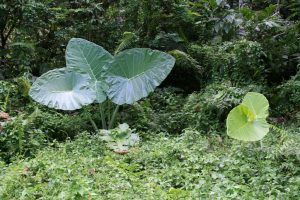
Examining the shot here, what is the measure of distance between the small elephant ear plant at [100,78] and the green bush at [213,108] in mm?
477

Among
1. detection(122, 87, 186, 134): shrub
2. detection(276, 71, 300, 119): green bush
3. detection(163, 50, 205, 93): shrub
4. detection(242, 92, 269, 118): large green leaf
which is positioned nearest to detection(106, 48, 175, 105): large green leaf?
detection(122, 87, 186, 134): shrub

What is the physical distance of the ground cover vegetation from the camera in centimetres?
251

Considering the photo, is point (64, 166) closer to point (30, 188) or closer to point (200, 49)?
point (30, 188)

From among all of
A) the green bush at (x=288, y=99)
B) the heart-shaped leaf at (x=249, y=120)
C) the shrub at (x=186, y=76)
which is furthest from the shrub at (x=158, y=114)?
the green bush at (x=288, y=99)

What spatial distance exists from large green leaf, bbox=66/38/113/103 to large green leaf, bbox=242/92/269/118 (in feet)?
5.21

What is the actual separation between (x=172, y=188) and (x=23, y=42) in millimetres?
3204

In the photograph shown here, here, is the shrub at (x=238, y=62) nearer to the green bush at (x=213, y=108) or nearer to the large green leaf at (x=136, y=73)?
the green bush at (x=213, y=108)

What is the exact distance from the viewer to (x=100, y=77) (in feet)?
13.4

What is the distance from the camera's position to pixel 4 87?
164 inches

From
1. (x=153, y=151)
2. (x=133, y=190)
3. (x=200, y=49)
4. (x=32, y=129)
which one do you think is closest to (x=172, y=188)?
(x=133, y=190)

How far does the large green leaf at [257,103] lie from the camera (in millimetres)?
3135

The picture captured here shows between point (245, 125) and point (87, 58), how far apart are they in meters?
1.92

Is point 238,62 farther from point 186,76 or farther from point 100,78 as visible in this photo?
point 100,78

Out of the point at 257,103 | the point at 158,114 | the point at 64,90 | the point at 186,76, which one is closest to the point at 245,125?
the point at 257,103
